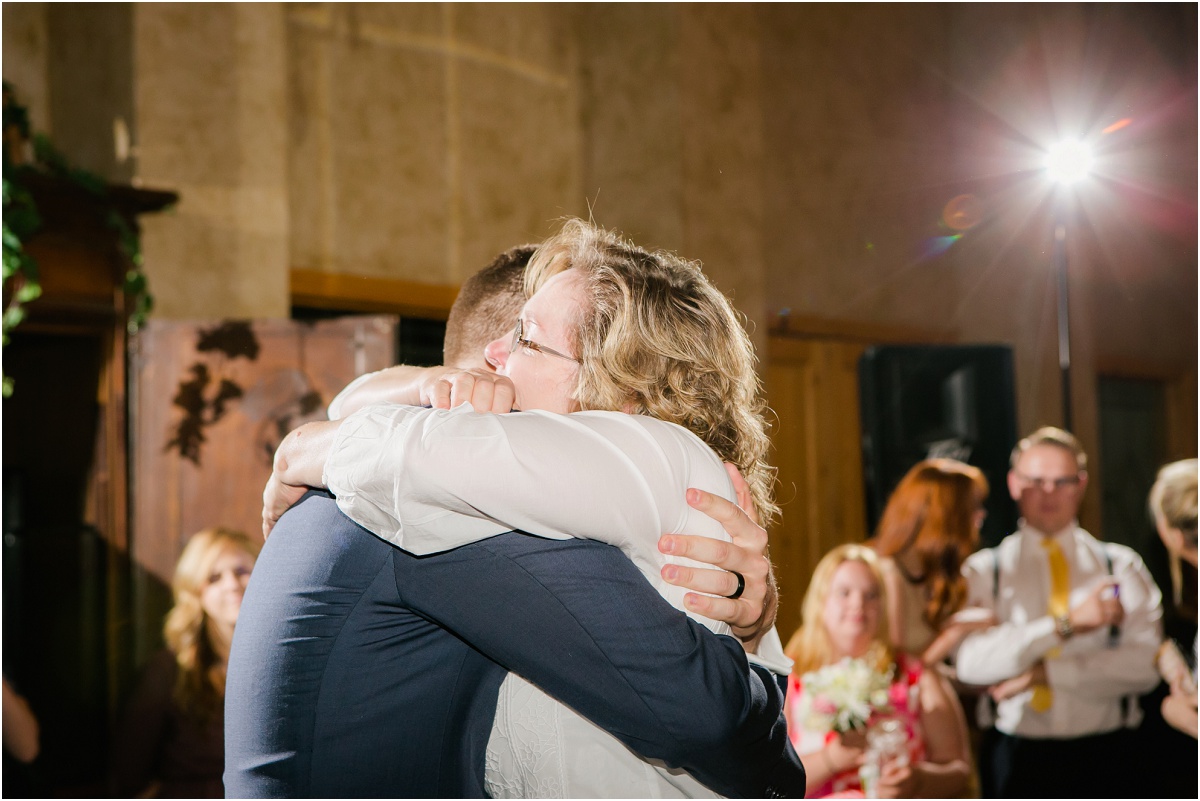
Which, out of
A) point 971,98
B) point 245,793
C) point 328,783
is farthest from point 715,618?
point 971,98

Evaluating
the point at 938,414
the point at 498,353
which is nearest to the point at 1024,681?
the point at 938,414

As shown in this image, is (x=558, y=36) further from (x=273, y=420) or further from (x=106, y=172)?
(x=273, y=420)

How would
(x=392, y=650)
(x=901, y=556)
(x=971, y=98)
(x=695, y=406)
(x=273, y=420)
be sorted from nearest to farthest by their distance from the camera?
(x=392, y=650) → (x=695, y=406) → (x=273, y=420) → (x=901, y=556) → (x=971, y=98)

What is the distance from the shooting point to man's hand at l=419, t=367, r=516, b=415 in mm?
1229

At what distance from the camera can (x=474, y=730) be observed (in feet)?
3.97

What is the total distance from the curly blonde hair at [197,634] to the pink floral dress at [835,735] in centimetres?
167

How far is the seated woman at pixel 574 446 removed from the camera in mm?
986

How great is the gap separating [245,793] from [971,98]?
784 centimetres

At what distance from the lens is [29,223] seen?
11.7 ft

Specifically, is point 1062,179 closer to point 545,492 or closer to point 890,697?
point 890,697

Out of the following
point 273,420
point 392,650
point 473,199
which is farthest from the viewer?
point 473,199

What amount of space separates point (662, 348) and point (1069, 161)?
7456 millimetres

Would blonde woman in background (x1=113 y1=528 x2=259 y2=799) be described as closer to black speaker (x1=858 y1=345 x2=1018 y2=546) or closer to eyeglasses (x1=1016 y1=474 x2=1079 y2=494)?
black speaker (x1=858 y1=345 x2=1018 y2=546)

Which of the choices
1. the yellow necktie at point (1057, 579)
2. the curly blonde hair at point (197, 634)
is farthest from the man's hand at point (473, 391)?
the yellow necktie at point (1057, 579)
